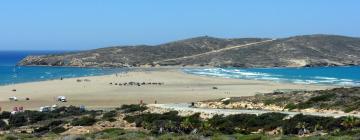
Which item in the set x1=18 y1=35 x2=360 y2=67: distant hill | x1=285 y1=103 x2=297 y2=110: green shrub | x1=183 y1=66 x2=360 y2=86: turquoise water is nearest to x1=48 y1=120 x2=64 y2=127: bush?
x1=285 y1=103 x2=297 y2=110: green shrub

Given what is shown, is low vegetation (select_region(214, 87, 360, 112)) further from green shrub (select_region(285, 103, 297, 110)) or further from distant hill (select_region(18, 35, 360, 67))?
distant hill (select_region(18, 35, 360, 67))

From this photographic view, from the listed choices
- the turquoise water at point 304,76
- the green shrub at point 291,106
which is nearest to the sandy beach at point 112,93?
the turquoise water at point 304,76

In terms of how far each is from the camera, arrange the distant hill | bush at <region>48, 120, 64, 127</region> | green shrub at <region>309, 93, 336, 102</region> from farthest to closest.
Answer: the distant hill, green shrub at <region>309, 93, 336, 102</region>, bush at <region>48, 120, 64, 127</region>

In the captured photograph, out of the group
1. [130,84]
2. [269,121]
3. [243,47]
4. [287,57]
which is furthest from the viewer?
[243,47]

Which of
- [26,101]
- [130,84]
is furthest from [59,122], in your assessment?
[130,84]

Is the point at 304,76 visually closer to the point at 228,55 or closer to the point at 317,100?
the point at 228,55

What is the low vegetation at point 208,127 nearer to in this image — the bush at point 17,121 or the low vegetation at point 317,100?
the bush at point 17,121

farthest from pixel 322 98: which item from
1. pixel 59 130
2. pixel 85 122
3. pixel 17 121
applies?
pixel 17 121

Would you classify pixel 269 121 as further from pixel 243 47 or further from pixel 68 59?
pixel 243 47
